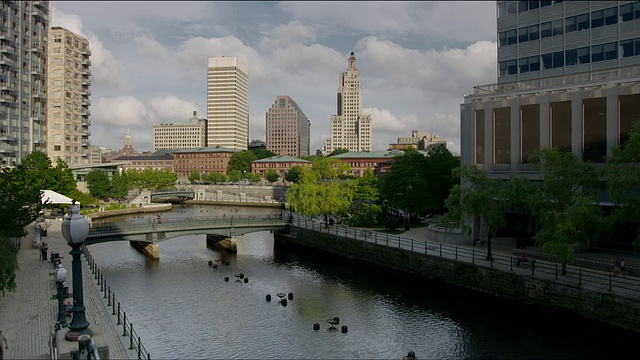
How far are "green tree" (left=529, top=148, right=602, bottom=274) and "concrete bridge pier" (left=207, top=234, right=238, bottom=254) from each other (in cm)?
3406

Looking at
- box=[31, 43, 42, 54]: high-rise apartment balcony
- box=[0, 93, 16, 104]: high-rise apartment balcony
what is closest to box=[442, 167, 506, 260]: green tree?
box=[0, 93, 16, 104]: high-rise apartment balcony

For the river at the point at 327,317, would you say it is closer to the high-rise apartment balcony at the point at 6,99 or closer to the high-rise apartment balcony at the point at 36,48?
the high-rise apartment balcony at the point at 6,99

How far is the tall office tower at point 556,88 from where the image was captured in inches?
1521

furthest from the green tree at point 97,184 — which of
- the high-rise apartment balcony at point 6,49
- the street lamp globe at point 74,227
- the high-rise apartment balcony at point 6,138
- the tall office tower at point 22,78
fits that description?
the street lamp globe at point 74,227

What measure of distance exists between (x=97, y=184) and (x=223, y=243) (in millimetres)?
57695

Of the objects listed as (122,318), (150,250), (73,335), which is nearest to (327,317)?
(122,318)

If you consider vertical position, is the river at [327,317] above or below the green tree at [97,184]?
below

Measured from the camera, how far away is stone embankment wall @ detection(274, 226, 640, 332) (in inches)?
1091

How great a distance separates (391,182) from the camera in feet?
218

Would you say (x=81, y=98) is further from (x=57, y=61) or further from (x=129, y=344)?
(x=129, y=344)

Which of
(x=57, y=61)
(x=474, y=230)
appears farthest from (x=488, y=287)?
(x=57, y=61)

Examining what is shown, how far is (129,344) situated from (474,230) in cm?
3347

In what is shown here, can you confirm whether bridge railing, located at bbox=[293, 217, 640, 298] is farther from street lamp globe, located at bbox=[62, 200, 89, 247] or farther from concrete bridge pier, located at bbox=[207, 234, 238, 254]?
street lamp globe, located at bbox=[62, 200, 89, 247]

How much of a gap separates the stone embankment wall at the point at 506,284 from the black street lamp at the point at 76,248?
2620 centimetres
